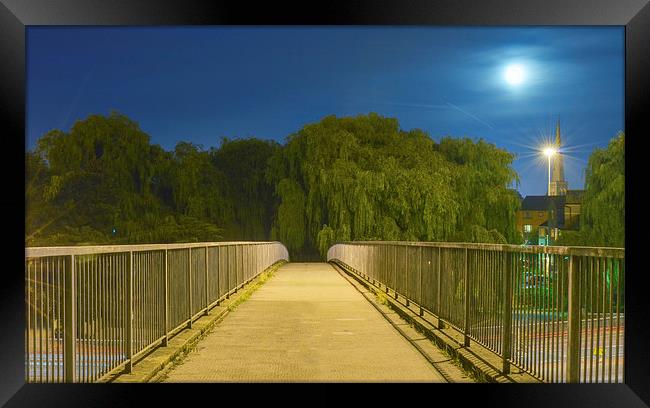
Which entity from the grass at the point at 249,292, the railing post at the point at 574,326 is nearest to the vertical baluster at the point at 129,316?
the railing post at the point at 574,326

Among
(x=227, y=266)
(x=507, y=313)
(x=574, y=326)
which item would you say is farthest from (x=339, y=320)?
(x=574, y=326)

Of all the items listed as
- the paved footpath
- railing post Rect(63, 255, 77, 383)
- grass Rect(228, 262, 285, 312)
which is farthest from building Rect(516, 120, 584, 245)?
railing post Rect(63, 255, 77, 383)

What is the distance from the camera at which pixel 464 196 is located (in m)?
39.8

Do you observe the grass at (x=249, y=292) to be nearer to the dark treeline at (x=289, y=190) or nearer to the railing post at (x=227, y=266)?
the railing post at (x=227, y=266)

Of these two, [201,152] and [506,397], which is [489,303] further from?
[201,152]

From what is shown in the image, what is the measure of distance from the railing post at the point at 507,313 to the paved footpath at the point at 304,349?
686mm

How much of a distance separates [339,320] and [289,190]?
30.2m

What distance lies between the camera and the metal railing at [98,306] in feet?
18.9

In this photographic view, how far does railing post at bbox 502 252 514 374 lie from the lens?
23.7 ft

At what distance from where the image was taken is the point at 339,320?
1277 cm

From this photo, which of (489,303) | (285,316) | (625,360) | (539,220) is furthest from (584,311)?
(539,220)

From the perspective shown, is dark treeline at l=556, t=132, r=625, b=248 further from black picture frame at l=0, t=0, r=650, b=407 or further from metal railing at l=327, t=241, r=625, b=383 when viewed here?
black picture frame at l=0, t=0, r=650, b=407

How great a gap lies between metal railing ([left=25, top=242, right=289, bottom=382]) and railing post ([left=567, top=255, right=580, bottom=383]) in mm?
3753
